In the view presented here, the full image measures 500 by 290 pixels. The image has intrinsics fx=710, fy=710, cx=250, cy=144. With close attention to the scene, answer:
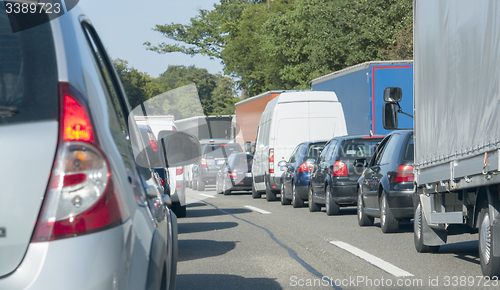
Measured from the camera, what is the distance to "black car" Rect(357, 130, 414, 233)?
10.2 metres

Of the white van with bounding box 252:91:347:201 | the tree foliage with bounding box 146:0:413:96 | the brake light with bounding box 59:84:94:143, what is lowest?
the brake light with bounding box 59:84:94:143

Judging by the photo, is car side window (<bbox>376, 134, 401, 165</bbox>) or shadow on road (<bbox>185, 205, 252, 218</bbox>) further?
shadow on road (<bbox>185, 205, 252, 218</bbox>)

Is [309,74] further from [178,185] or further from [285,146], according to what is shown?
[178,185]

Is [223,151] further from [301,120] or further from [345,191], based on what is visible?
[345,191]

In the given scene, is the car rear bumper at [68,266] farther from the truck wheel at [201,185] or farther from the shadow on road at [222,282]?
the truck wheel at [201,185]

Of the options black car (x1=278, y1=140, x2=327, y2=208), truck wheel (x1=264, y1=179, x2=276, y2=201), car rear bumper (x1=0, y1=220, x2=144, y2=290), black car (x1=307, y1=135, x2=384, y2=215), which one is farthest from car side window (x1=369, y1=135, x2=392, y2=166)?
car rear bumper (x1=0, y1=220, x2=144, y2=290)

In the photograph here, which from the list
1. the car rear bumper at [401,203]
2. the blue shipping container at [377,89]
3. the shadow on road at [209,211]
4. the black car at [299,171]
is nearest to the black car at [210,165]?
the blue shipping container at [377,89]

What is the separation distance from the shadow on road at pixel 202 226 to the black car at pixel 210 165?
17.1 meters

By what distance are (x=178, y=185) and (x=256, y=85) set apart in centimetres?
4153

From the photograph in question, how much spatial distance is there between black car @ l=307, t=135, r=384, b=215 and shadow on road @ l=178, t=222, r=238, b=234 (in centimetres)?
222

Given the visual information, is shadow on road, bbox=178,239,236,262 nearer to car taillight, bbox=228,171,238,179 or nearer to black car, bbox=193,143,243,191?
car taillight, bbox=228,171,238,179

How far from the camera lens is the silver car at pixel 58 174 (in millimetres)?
1932

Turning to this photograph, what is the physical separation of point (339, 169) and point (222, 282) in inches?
301

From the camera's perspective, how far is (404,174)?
10281mm
